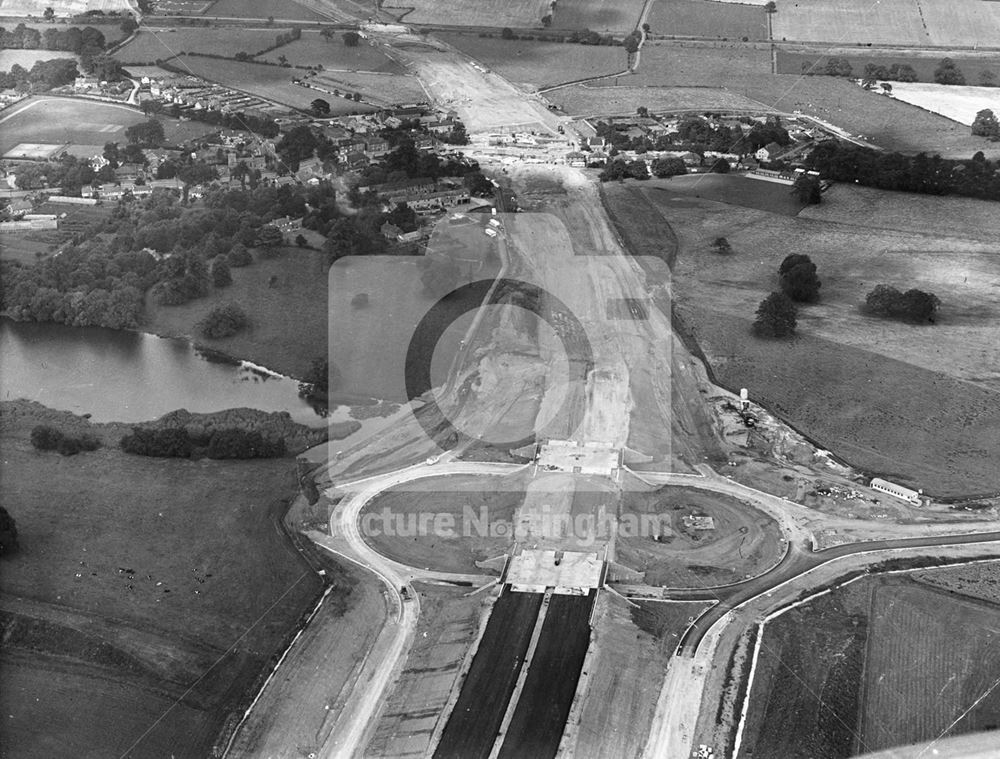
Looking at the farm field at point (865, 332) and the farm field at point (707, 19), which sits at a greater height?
the farm field at point (707, 19)

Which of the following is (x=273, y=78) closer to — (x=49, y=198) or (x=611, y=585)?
(x=49, y=198)

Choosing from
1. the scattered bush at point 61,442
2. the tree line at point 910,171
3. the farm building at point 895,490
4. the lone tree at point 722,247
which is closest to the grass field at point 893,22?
the tree line at point 910,171

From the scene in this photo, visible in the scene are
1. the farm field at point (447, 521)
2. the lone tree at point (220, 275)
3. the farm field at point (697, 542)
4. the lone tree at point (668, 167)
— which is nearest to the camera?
the farm field at point (697, 542)

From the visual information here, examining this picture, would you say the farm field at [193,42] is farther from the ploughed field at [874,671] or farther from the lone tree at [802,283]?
the ploughed field at [874,671]

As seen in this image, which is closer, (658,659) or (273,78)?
(658,659)

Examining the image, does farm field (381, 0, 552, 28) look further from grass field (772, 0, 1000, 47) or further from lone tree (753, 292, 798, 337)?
lone tree (753, 292, 798, 337)

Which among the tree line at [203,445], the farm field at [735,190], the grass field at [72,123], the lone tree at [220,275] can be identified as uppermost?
the grass field at [72,123]

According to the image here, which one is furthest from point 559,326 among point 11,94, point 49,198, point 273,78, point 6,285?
point 11,94
